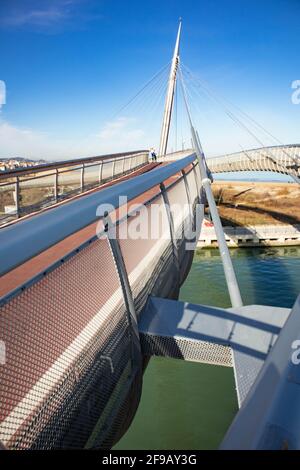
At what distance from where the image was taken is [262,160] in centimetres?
3150

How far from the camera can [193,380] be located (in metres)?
11.8

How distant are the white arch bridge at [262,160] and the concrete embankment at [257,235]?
5.74 meters

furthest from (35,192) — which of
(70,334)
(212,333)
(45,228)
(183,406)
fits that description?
(183,406)

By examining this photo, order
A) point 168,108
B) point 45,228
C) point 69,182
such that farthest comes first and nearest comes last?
point 168,108, point 69,182, point 45,228

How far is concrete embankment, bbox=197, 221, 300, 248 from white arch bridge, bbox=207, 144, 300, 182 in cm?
574

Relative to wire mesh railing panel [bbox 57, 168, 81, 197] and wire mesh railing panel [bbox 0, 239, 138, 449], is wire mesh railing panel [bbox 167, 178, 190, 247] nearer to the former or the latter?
wire mesh railing panel [bbox 57, 168, 81, 197]

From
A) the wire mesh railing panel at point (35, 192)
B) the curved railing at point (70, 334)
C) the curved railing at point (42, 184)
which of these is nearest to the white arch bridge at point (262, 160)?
the curved railing at point (42, 184)

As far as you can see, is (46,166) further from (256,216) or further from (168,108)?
(256,216)

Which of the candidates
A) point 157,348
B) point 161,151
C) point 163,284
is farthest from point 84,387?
point 161,151

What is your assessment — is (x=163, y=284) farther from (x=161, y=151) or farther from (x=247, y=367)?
(x=161, y=151)

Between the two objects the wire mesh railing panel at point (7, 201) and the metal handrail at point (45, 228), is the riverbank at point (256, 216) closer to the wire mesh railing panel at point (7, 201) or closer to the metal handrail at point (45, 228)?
the wire mesh railing panel at point (7, 201)

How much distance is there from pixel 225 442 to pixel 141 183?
204 cm

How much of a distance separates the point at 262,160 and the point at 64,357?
32.2 metres
